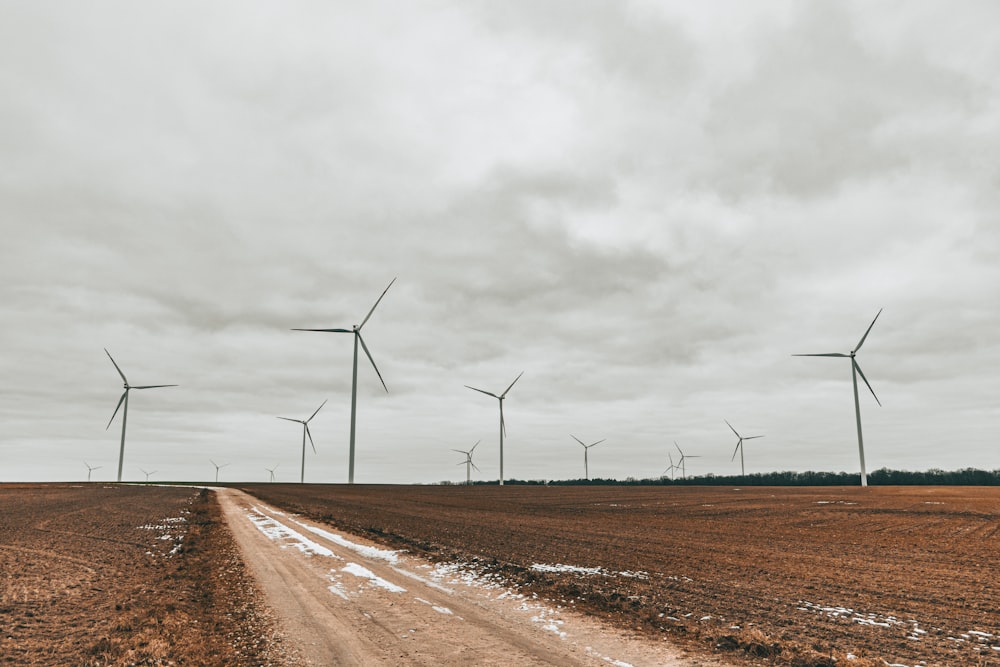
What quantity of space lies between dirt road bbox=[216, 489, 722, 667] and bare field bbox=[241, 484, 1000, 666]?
1.18 m

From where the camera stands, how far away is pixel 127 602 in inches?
596

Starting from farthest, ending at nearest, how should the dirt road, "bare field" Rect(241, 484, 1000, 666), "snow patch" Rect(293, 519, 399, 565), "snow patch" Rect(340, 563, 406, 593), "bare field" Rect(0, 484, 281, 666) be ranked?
1. "snow patch" Rect(293, 519, 399, 565)
2. "snow patch" Rect(340, 563, 406, 593)
3. "bare field" Rect(241, 484, 1000, 666)
4. "bare field" Rect(0, 484, 281, 666)
5. the dirt road

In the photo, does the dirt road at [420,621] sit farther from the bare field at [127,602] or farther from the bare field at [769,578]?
the bare field at [769,578]

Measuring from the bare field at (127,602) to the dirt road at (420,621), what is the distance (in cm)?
89

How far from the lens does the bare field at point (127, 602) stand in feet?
37.0

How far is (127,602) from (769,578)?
56.4 feet

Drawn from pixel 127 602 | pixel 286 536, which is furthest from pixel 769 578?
pixel 286 536

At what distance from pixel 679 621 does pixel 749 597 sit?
139 inches

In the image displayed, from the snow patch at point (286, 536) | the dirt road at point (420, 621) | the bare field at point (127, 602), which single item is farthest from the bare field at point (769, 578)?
the bare field at point (127, 602)

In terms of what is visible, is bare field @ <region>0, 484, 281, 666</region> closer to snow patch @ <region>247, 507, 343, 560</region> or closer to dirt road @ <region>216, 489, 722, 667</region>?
dirt road @ <region>216, 489, 722, 667</region>

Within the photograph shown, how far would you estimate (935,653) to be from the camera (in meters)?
11.3

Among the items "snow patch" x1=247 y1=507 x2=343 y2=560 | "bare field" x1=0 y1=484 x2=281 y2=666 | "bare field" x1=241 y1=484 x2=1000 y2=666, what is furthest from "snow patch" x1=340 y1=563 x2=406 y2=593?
"bare field" x1=241 y1=484 x2=1000 y2=666

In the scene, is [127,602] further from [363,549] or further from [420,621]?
[363,549]

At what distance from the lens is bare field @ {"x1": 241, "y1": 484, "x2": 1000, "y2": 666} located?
12.1m
